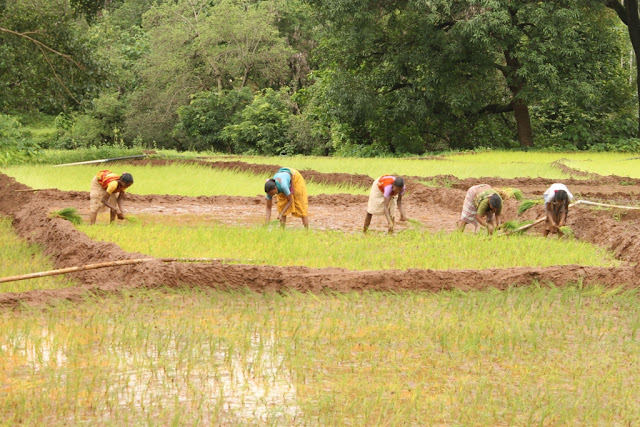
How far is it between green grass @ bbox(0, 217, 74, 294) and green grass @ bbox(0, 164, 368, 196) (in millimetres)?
5006

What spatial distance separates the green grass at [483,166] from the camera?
60.1ft

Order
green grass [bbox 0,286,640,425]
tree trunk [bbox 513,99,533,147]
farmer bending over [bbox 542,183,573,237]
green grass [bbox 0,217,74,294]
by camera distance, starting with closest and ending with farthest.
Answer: green grass [bbox 0,286,640,425], green grass [bbox 0,217,74,294], farmer bending over [bbox 542,183,573,237], tree trunk [bbox 513,99,533,147]

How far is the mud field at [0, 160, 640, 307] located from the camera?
7016 millimetres

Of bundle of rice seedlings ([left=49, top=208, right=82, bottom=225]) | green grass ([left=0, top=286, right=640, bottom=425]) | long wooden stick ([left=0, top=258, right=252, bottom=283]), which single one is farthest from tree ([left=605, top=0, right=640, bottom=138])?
long wooden stick ([left=0, top=258, right=252, bottom=283])

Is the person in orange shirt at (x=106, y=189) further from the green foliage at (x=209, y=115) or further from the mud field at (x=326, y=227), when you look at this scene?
the green foliage at (x=209, y=115)

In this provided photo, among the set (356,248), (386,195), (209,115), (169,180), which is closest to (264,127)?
(209,115)

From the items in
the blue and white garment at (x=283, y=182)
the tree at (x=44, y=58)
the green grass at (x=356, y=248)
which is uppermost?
the tree at (x=44, y=58)

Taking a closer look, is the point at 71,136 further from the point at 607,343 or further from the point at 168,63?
the point at 607,343

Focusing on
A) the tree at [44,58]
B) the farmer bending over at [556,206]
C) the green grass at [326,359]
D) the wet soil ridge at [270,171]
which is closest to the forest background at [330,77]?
the tree at [44,58]

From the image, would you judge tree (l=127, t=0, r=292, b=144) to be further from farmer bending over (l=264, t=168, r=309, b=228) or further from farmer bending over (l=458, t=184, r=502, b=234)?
farmer bending over (l=458, t=184, r=502, b=234)

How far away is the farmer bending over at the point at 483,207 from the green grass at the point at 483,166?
7375 mm

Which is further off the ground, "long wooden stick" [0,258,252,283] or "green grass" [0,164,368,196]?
"long wooden stick" [0,258,252,283]

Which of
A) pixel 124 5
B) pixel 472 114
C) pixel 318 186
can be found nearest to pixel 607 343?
pixel 318 186

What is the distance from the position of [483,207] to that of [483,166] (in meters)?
10.2
